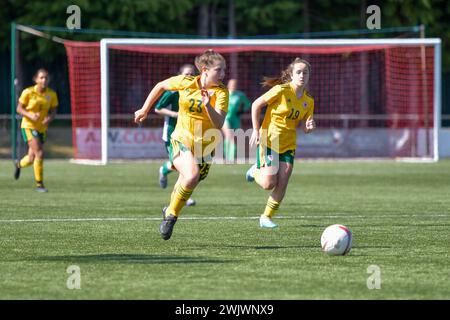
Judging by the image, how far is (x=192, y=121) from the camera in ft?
35.3

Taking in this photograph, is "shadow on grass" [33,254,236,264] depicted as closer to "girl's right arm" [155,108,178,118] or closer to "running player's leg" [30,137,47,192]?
"girl's right arm" [155,108,178,118]

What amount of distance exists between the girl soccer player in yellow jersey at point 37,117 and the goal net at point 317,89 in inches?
225

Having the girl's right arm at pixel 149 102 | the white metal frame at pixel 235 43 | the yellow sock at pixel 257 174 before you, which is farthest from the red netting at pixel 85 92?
the girl's right arm at pixel 149 102

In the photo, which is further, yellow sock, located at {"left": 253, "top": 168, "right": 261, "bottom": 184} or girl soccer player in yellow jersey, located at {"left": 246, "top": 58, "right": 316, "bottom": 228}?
yellow sock, located at {"left": 253, "top": 168, "right": 261, "bottom": 184}

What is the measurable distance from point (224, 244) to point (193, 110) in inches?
54.5

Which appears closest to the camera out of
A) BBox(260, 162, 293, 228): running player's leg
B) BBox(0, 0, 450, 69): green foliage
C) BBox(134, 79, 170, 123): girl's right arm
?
BBox(134, 79, 170, 123): girl's right arm

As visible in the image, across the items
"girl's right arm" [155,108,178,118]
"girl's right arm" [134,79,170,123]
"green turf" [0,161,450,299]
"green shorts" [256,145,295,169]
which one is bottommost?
"green turf" [0,161,450,299]

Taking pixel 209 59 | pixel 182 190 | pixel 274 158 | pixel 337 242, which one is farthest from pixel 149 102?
pixel 337 242

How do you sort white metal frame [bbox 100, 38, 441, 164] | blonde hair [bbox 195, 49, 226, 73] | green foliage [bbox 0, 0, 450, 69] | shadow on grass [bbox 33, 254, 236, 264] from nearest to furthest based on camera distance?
shadow on grass [bbox 33, 254, 236, 264] → blonde hair [bbox 195, 49, 226, 73] → white metal frame [bbox 100, 38, 441, 164] → green foliage [bbox 0, 0, 450, 69]

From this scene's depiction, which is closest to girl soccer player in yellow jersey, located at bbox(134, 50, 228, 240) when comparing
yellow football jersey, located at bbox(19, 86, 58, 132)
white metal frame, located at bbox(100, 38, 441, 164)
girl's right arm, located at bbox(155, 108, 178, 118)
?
girl's right arm, located at bbox(155, 108, 178, 118)

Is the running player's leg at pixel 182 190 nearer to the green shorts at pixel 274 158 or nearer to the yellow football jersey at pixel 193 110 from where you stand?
the yellow football jersey at pixel 193 110

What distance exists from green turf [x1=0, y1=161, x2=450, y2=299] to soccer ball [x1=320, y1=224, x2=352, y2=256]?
12 centimetres

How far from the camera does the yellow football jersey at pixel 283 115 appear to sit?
38.8 feet

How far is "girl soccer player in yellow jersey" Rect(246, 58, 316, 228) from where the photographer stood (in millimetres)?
11758
